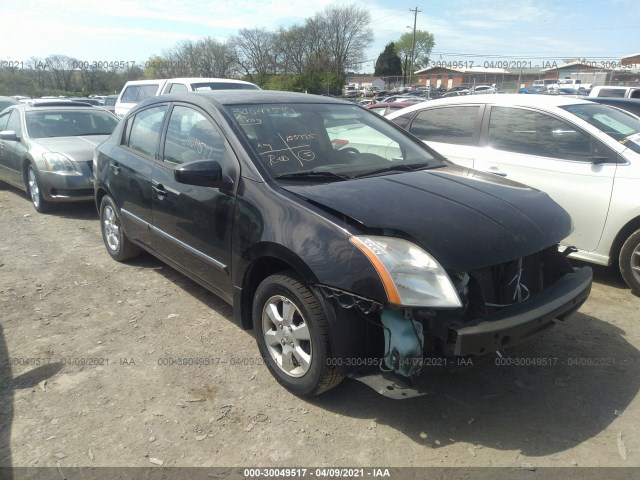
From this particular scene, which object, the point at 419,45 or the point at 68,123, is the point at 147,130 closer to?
the point at 68,123

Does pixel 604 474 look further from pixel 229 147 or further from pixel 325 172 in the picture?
pixel 229 147

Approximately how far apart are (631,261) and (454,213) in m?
2.50

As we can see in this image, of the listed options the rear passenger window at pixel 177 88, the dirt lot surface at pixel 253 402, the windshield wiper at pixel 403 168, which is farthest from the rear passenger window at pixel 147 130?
the rear passenger window at pixel 177 88

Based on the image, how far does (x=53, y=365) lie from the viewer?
329cm

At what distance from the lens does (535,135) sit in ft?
16.0

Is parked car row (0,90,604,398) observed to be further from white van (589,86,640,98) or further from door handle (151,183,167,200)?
white van (589,86,640,98)

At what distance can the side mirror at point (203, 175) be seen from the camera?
3.01 m

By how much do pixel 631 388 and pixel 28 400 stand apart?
367 cm

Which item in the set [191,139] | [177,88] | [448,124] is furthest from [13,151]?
[448,124]

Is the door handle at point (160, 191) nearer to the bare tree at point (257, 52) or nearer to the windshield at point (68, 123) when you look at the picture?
the windshield at point (68, 123)

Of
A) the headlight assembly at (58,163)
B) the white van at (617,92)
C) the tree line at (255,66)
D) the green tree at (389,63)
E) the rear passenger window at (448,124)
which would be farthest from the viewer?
the green tree at (389,63)

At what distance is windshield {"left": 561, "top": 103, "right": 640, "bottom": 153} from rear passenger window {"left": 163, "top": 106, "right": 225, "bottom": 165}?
353 centimetres

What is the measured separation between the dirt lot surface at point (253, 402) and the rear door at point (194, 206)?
1.83 feet

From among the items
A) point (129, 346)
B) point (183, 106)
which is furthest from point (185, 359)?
point (183, 106)
